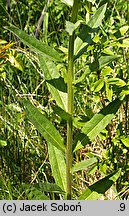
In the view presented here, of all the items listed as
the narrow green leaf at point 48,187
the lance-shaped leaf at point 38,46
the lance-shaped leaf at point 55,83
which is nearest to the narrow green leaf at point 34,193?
the narrow green leaf at point 48,187

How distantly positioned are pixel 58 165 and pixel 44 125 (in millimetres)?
192

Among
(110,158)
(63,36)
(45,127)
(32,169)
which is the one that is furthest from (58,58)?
(63,36)

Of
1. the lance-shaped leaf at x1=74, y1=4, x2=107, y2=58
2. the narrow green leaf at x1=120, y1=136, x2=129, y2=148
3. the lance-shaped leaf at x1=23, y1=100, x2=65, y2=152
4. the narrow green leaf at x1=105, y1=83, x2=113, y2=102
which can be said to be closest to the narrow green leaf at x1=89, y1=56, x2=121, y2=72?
the lance-shaped leaf at x1=74, y1=4, x2=107, y2=58

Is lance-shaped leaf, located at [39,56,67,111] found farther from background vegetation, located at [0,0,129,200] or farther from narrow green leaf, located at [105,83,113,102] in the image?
narrow green leaf, located at [105,83,113,102]

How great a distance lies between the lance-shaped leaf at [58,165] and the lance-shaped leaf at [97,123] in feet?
0.39

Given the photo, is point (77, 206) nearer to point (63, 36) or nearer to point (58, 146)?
point (58, 146)

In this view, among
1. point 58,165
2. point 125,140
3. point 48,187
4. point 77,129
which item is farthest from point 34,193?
point 77,129

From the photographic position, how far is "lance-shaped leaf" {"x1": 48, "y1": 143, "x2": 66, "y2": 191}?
1.53m

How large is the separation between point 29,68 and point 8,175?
665 mm

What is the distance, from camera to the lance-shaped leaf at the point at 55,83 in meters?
1.40

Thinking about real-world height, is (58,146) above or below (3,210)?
above

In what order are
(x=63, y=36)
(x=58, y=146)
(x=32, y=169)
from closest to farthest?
(x=58, y=146)
(x=32, y=169)
(x=63, y=36)

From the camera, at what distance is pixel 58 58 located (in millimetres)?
1322

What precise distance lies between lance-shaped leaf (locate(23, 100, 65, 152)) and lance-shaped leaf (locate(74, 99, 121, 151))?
0.20ft
